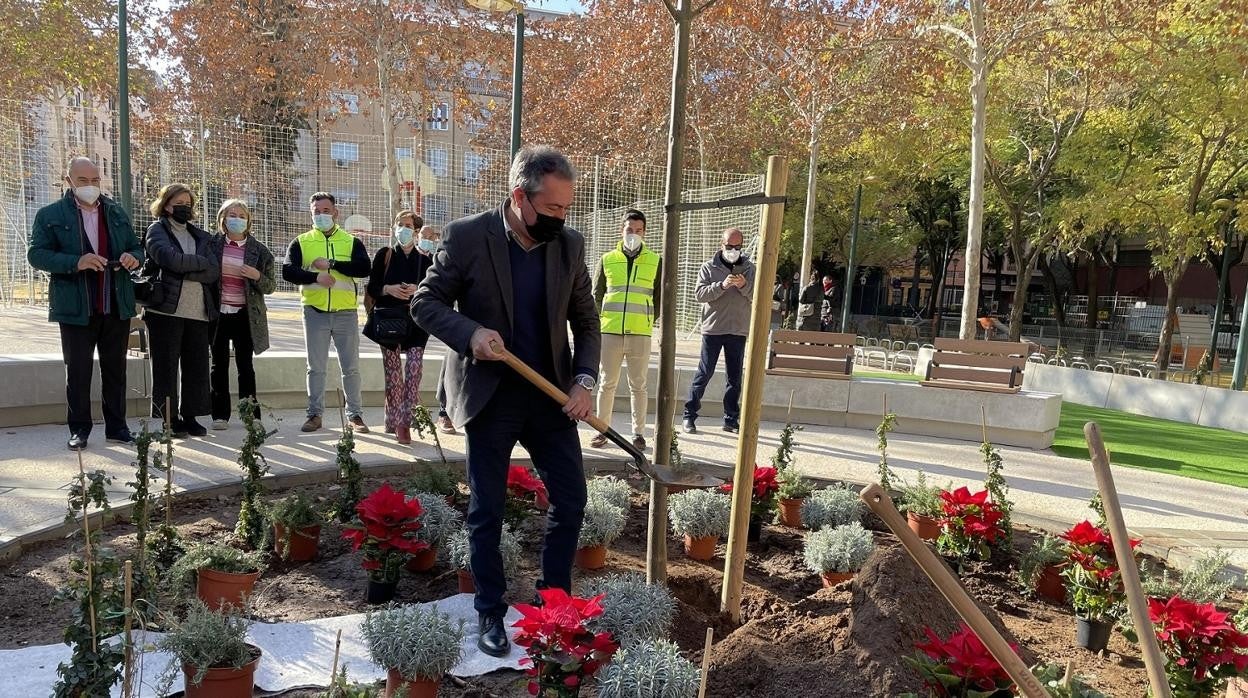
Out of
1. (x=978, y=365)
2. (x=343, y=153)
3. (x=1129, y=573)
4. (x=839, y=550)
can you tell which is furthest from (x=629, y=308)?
(x=343, y=153)

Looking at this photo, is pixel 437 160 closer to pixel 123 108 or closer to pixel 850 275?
pixel 123 108

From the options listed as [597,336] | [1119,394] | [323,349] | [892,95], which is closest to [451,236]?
[597,336]

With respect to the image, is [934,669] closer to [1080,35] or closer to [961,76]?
[1080,35]

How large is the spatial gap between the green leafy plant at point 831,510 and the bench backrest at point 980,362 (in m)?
4.41

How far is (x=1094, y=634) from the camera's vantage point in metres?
3.33

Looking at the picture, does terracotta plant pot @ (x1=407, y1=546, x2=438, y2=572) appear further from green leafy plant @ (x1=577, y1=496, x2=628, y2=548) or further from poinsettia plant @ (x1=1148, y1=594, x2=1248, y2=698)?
poinsettia plant @ (x1=1148, y1=594, x2=1248, y2=698)

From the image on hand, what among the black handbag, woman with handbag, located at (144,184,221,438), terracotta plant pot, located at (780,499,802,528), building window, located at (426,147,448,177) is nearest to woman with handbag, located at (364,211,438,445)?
the black handbag

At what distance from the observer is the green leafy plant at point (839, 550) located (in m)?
3.78

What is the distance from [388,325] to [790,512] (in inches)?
134

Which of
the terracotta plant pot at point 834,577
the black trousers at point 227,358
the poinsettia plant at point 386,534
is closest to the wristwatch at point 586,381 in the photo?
the poinsettia plant at point 386,534

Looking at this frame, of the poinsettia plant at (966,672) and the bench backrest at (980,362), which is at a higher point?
the bench backrest at (980,362)

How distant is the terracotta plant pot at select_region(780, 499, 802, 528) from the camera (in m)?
4.87

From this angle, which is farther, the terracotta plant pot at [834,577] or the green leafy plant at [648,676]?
the terracotta plant pot at [834,577]

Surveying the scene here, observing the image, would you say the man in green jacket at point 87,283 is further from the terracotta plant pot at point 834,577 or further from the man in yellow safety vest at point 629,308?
the terracotta plant pot at point 834,577
